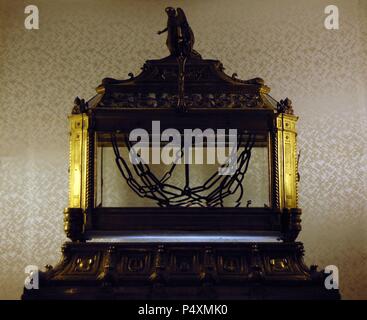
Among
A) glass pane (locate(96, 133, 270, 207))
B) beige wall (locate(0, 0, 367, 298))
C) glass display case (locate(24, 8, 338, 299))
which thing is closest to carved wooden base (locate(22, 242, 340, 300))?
glass display case (locate(24, 8, 338, 299))

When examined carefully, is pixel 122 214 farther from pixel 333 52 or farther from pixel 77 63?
pixel 333 52

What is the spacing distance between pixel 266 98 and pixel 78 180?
109cm

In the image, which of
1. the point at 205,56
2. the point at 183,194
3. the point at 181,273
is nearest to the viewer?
the point at 181,273

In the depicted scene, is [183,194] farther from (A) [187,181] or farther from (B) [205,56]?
(B) [205,56]

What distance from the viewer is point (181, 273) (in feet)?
9.29

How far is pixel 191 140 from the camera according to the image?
317cm

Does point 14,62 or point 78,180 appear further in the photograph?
point 14,62

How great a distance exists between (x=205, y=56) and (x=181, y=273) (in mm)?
1812

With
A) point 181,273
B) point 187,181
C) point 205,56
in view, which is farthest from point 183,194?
point 205,56

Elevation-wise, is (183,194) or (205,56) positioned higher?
(205,56)

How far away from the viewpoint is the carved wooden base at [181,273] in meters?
2.76

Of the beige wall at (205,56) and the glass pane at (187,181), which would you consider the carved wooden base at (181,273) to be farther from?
the beige wall at (205,56)

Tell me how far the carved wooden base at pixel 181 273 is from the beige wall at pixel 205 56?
1.06 m
